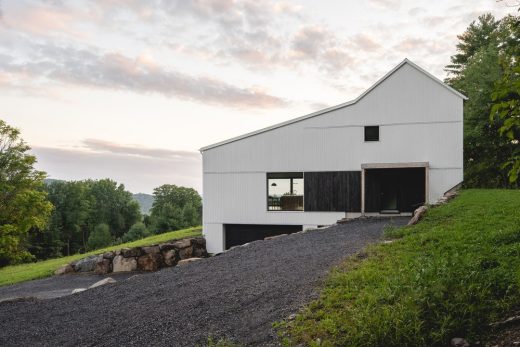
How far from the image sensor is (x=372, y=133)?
18547 mm

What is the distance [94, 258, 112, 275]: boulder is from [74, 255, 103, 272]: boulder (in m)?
0.27

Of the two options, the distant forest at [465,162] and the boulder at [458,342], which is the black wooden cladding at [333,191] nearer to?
the distant forest at [465,162]

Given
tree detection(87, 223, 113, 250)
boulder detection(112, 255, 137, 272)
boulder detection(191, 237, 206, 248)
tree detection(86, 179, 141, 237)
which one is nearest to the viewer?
boulder detection(112, 255, 137, 272)

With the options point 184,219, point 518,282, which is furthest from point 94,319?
point 184,219

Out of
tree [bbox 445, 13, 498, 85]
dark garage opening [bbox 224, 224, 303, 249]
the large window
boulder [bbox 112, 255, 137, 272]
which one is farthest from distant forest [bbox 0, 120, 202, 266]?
tree [bbox 445, 13, 498, 85]

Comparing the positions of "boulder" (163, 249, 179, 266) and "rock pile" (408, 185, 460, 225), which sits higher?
"rock pile" (408, 185, 460, 225)

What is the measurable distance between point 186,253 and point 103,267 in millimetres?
3679

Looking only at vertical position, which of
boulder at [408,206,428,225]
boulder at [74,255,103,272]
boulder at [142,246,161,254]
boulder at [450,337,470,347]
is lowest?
boulder at [74,255,103,272]

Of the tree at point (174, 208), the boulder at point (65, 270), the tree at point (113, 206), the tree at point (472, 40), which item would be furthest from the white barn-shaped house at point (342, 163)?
the tree at point (113, 206)

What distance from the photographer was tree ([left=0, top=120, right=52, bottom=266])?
26438 mm

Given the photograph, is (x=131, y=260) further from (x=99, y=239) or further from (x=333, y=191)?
(x=99, y=239)

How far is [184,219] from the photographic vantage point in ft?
193

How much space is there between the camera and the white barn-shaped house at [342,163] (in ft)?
58.6

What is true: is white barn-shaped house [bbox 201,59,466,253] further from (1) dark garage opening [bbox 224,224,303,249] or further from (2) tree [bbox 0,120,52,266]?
(2) tree [bbox 0,120,52,266]
